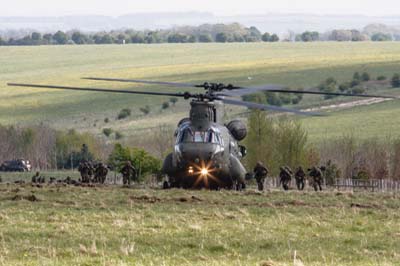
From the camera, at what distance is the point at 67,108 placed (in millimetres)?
134625

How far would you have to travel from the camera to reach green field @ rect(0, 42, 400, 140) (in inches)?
4526

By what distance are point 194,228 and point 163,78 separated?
13026 centimetres

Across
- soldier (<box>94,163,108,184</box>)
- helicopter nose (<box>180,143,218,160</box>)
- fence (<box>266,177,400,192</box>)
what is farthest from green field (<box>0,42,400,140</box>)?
helicopter nose (<box>180,143,218,160</box>)

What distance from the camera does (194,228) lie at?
25.6m

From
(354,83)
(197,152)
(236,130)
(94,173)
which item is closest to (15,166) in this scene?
(94,173)

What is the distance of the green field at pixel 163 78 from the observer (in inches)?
4526

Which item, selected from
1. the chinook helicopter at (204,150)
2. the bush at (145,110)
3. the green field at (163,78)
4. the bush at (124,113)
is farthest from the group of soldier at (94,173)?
the bush at (145,110)

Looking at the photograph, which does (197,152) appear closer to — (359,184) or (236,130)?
(236,130)

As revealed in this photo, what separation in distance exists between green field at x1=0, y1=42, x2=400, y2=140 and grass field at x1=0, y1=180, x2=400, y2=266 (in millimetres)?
66186

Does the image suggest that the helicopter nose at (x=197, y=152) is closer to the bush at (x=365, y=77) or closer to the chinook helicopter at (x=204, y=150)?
the chinook helicopter at (x=204, y=150)

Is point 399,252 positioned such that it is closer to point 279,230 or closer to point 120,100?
point 279,230

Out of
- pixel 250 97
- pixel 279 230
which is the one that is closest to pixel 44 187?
pixel 279 230

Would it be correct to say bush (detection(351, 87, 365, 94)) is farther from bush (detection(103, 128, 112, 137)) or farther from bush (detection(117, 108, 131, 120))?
bush (detection(103, 128, 112, 137))

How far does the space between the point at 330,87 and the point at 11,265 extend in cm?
11815
